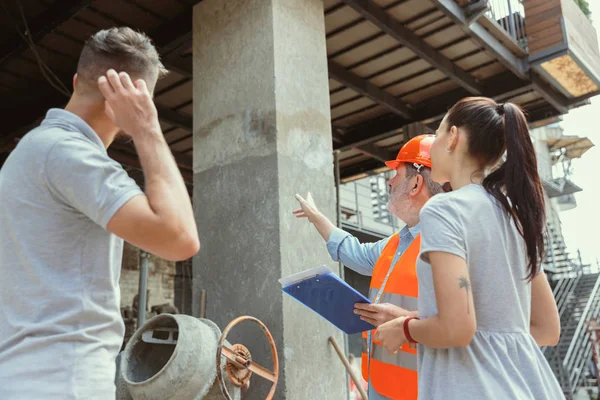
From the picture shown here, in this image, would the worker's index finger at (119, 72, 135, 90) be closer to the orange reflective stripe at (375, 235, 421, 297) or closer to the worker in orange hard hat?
the worker in orange hard hat

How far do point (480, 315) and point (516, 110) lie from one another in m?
0.74

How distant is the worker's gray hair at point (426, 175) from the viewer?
3.28 meters

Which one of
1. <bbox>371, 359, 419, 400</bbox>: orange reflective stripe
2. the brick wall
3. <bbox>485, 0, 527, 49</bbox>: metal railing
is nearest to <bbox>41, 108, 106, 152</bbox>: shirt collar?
<bbox>371, 359, 419, 400</bbox>: orange reflective stripe

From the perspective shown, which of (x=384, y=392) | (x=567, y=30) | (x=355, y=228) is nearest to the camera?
(x=384, y=392)

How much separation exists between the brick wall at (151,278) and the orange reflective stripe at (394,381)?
11393 mm

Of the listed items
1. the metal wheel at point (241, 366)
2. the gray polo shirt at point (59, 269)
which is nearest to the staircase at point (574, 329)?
the metal wheel at point (241, 366)

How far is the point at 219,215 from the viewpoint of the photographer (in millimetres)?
5012

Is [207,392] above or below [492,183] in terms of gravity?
below

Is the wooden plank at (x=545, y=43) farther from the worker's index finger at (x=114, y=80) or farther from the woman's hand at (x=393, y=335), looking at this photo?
the worker's index finger at (x=114, y=80)

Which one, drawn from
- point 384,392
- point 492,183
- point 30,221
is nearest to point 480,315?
point 492,183

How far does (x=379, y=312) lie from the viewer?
259cm

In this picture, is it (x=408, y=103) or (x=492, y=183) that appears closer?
(x=492, y=183)

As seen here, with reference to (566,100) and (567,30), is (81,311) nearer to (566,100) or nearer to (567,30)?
(567,30)

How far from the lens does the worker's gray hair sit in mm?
3283
